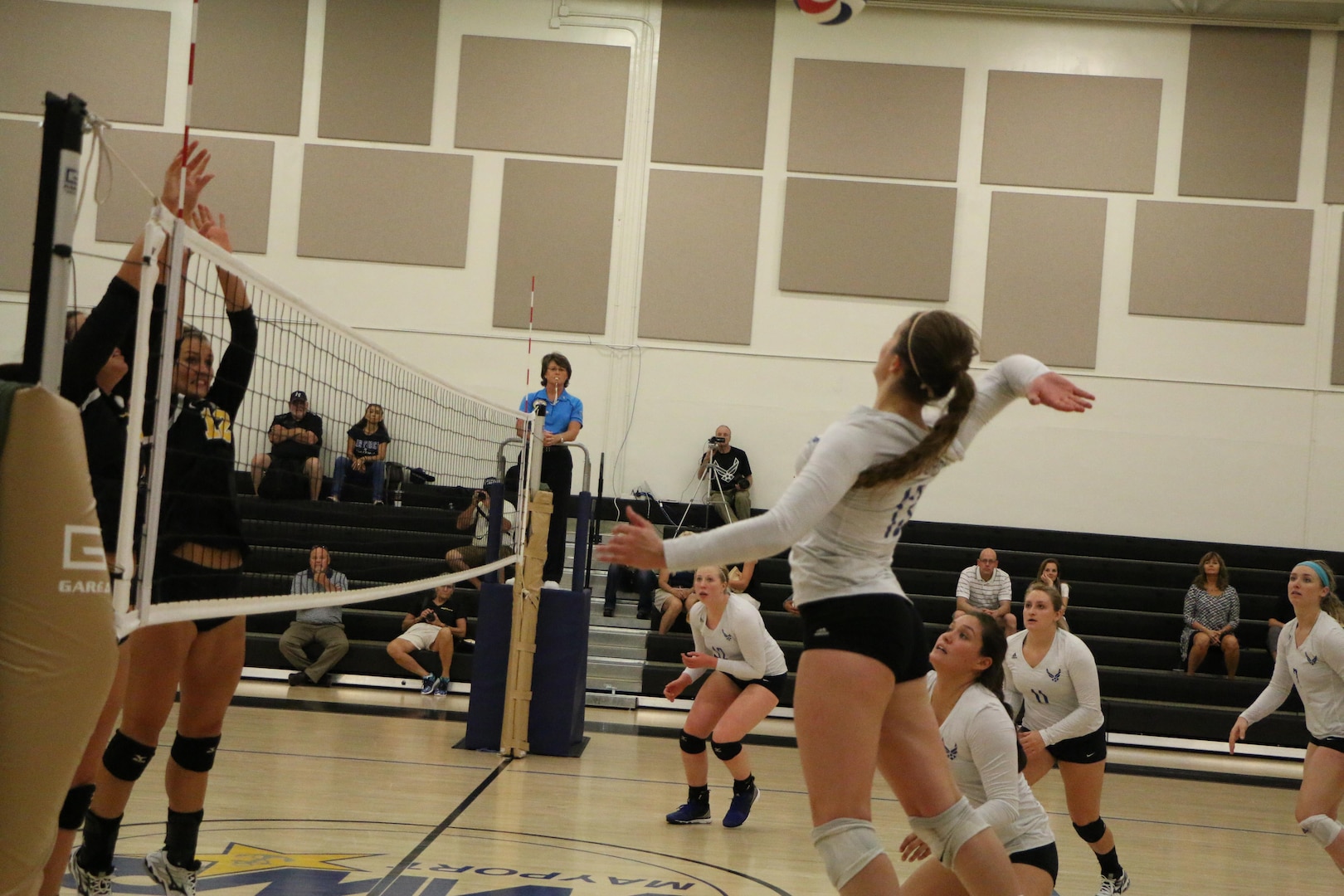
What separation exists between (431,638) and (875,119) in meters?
7.99

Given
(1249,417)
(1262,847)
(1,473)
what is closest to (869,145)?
(1249,417)

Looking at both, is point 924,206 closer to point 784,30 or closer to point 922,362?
point 784,30

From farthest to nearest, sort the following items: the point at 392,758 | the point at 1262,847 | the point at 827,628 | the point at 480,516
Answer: the point at 480,516
the point at 392,758
the point at 1262,847
the point at 827,628

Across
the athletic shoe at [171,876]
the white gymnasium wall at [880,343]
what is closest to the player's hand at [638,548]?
the athletic shoe at [171,876]

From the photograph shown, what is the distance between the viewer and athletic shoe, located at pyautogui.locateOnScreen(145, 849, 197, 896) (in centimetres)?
356

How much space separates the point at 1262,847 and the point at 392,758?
4.84m

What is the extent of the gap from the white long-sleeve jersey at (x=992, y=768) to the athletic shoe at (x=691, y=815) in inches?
100

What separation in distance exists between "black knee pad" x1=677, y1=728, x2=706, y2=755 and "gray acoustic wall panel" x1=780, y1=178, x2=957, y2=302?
837 cm

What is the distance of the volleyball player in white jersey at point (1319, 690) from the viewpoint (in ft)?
16.3

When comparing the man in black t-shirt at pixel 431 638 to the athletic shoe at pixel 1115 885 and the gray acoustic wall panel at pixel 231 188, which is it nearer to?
the athletic shoe at pixel 1115 885

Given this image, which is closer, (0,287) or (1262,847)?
(1262,847)

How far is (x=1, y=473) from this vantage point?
2029 millimetres

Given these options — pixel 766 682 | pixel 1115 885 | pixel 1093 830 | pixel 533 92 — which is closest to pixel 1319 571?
pixel 1093 830

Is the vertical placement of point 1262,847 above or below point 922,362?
below
